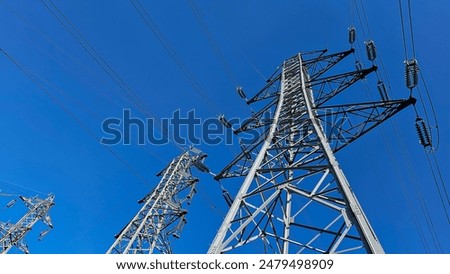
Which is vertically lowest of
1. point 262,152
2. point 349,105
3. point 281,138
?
point 262,152

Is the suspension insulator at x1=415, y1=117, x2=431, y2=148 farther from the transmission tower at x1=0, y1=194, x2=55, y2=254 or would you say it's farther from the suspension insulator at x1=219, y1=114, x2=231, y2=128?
the transmission tower at x1=0, y1=194, x2=55, y2=254

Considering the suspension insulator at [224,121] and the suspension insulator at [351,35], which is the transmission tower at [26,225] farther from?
the suspension insulator at [351,35]

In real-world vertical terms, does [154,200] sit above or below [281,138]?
above

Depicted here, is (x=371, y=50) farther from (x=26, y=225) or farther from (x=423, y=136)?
(x=26, y=225)

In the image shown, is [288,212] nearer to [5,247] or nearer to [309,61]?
[309,61]

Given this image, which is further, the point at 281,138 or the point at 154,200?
the point at 154,200

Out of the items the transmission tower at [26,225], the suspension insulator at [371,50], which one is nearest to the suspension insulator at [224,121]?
the suspension insulator at [371,50]
